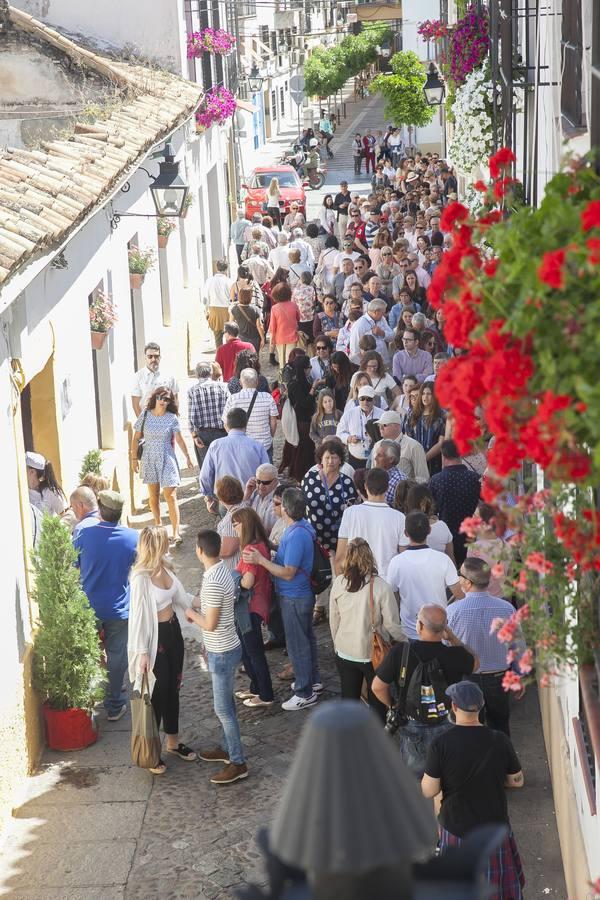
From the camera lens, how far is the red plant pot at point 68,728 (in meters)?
8.54

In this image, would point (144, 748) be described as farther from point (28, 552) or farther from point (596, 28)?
Result: point (596, 28)

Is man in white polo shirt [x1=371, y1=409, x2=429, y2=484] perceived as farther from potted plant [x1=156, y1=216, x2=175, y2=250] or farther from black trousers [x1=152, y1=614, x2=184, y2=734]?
potted plant [x1=156, y1=216, x2=175, y2=250]

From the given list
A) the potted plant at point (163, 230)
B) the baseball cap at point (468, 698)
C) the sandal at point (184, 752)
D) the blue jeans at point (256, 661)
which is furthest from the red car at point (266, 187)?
the baseball cap at point (468, 698)

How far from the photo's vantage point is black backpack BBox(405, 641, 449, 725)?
6758 mm

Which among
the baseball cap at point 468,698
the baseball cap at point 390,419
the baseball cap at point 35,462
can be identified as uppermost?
the baseball cap at point 390,419

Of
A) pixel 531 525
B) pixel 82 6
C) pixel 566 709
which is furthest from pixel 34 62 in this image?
pixel 531 525

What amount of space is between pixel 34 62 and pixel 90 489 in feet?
26.1

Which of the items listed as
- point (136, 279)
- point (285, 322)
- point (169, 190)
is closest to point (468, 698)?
point (169, 190)

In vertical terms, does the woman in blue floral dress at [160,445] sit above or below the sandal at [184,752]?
above

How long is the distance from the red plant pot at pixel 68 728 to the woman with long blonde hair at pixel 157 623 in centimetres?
55

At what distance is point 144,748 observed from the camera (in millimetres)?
8125

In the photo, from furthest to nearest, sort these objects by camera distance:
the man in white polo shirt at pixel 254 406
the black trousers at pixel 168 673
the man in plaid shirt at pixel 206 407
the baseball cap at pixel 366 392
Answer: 1. the man in plaid shirt at pixel 206 407
2. the man in white polo shirt at pixel 254 406
3. the baseball cap at pixel 366 392
4. the black trousers at pixel 168 673

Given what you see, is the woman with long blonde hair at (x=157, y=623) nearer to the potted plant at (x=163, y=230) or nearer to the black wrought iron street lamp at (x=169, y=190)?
the black wrought iron street lamp at (x=169, y=190)

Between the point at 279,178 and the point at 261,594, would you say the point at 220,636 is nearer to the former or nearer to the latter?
the point at 261,594
